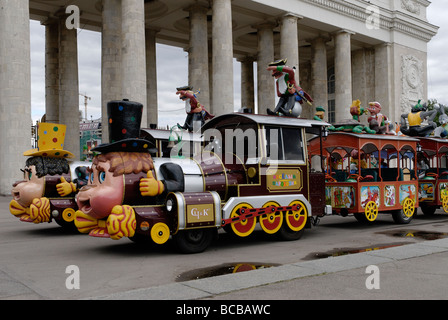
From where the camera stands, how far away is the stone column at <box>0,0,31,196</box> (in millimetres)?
21016

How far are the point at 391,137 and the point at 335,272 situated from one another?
7.77 metres

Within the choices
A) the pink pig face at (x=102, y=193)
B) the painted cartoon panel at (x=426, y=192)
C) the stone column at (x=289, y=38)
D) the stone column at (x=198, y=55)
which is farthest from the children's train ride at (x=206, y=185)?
the stone column at (x=289, y=38)

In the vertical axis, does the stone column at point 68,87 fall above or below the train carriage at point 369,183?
above

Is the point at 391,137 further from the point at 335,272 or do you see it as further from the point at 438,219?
the point at 335,272

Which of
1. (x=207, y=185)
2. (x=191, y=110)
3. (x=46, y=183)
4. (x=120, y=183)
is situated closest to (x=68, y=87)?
(x=191, y=110)

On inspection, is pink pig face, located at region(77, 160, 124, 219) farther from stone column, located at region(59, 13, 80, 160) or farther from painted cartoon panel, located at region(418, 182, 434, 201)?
stone column, located at region(59, 13, 80, 160)

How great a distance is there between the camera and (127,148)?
8328 millimetres

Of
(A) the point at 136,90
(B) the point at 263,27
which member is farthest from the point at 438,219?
(B) the point at 263,27

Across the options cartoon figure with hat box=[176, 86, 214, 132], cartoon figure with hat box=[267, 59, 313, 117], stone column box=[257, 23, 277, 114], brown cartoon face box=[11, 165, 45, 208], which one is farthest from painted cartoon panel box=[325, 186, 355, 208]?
stone column box=[257, 23, 277, 114]

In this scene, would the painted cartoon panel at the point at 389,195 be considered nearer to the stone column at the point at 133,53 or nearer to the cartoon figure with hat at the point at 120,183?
the cartoon figure with hat at the point at 120,183

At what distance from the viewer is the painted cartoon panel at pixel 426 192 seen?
14.9 metres

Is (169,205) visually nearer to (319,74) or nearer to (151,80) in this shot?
(151,80)

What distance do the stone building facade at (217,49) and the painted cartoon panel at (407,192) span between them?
15.5 meters

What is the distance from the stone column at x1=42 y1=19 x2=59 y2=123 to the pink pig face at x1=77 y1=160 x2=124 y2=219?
26949 mm
